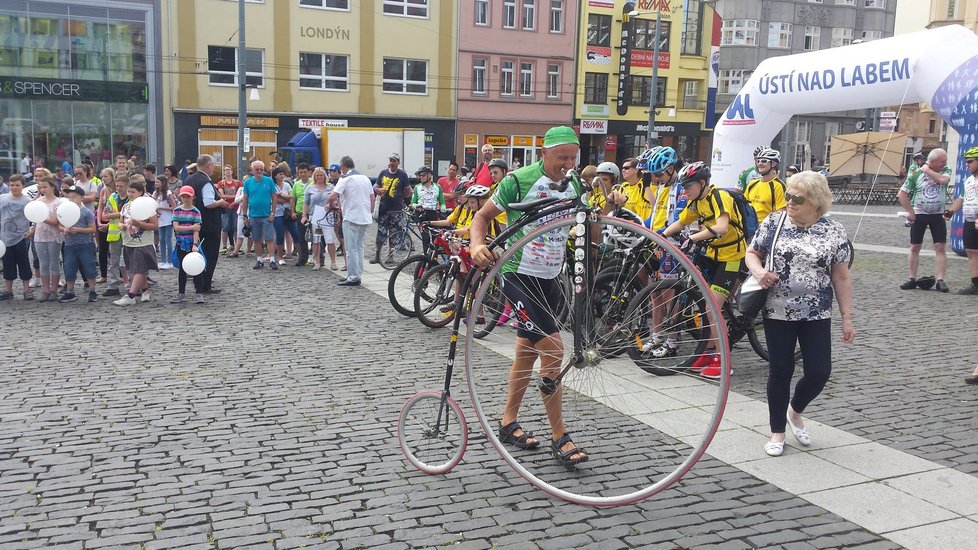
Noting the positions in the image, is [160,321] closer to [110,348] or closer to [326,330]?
[110,348]

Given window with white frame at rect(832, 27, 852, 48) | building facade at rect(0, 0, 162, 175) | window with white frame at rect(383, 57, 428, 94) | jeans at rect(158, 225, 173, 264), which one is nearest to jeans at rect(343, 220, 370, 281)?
jeans at rect(158, 225, 173, 264)

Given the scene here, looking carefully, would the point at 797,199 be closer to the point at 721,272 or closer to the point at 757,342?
the point at 721,272

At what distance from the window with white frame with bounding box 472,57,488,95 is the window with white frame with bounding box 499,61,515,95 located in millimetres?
1036

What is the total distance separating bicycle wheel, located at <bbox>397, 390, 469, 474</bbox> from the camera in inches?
193

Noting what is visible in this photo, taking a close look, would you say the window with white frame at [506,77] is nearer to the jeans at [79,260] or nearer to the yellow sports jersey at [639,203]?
the jeans at [79,260]

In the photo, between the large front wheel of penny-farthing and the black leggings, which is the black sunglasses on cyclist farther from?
the large front wheel of penny-farthing

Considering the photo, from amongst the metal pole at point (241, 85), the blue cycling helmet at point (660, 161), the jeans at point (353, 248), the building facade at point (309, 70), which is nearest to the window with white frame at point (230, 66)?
the building facade at point (309, 70)

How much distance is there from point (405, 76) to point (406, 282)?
34.3m

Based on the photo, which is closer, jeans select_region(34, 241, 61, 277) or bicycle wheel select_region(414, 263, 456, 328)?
bicycle wheel select_region(414, 263, 456, 328)

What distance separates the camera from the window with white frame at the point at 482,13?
45156 mm

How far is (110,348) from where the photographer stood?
8.55 meters

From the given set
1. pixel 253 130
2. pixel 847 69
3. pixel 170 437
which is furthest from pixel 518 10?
pixel 170 437

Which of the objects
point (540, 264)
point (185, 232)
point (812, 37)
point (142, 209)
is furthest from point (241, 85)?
point (812, 37)

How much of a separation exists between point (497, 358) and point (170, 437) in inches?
130
